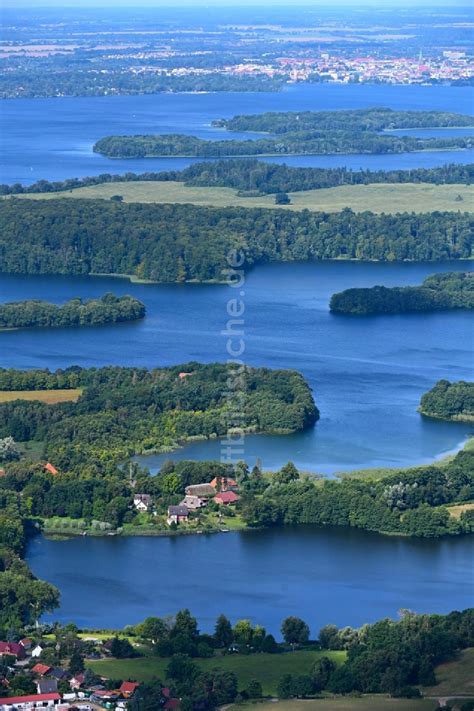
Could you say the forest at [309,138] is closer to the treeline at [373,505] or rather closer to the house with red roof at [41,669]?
the treeline at [373,505]

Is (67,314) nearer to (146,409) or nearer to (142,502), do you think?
(146,409)

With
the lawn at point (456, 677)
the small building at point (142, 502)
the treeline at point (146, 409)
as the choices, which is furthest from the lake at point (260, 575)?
the treeline at point (146, 409)

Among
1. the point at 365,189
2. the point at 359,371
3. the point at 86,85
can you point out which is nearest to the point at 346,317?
the point at 359,371

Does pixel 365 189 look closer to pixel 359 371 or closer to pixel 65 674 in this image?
pixel 359 371

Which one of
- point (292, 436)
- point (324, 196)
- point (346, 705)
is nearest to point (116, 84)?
point (324, 196)

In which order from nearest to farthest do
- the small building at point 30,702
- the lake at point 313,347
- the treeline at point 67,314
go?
the small building at point 30,702, the lake at point 313,347, the treeline at point 67,314

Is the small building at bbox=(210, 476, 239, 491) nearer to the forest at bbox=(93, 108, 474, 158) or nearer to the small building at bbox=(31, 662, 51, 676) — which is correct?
the small building at bbox=(31, 662, 51, 676)
